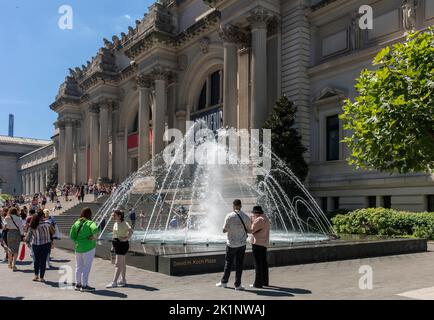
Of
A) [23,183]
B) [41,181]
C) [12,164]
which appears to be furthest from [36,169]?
[12,164]

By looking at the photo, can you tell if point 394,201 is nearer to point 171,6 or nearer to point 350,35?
point 350,35

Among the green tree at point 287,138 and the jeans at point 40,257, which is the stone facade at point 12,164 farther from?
the jeans at point 40,257

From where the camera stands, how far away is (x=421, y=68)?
31.7ft

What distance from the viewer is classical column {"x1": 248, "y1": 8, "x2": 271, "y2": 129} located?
101 ft

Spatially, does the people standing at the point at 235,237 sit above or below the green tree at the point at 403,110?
below

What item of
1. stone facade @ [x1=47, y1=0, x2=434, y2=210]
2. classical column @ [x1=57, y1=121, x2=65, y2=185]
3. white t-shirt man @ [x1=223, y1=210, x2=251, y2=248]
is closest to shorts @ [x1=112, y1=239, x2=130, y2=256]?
white t-shirt man @ [x1=223, y1=210, x2=251, y2=248]

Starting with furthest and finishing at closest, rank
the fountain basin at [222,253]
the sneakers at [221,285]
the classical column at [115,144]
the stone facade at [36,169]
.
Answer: the stone facade at [36,169] < the classical column at [115,144] < the fountain basin at [222,253] < the sneakers at [221,285]

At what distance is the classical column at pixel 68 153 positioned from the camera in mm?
65688

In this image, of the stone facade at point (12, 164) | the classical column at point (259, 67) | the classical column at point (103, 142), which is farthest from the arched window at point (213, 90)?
the stone facade at point (12, 164)

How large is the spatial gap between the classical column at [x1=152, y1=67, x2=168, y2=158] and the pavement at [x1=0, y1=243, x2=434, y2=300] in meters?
29.1

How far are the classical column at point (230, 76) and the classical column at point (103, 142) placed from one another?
2547cm

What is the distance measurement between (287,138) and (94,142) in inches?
1408

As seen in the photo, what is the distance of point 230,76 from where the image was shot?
33.8 m

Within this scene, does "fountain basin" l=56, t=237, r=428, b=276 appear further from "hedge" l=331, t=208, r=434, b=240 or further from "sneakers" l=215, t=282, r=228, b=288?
"hedge" l=331, t=208, r=434, b=240
